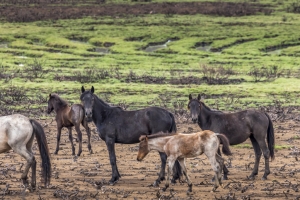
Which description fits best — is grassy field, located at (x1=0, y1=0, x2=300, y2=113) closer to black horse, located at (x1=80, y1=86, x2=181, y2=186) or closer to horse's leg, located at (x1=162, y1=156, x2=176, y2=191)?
black horse, located at (x1=80, y1=86, x2=181, y2=186)

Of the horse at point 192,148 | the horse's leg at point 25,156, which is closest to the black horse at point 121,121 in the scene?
the horse at point 192,148

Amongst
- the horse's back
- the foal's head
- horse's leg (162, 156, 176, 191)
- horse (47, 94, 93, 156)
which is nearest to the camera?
horse's leg (162, 156, 176, 191)

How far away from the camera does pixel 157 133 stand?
44.2 ft

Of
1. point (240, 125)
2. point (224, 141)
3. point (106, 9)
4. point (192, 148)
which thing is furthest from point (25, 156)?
point (106, 9)

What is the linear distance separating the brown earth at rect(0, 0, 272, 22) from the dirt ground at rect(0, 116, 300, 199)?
67714 millimetres

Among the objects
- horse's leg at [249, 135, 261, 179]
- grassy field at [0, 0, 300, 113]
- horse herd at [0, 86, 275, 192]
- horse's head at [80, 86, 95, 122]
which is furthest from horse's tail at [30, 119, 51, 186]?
grassy field at [0, 0, 300, 113]

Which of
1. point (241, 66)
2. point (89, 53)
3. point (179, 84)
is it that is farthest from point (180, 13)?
point (179, 84)

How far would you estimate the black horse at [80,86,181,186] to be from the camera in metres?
14.2

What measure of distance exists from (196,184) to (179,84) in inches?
920

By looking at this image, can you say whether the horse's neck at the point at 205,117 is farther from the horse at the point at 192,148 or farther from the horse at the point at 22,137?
the horse at the point at 22,137

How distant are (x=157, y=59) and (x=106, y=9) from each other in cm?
3705

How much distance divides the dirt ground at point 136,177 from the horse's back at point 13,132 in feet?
3.02

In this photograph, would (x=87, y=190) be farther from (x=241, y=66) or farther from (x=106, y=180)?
(x=241, y=66)

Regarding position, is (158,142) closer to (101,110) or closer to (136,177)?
(136,177)
